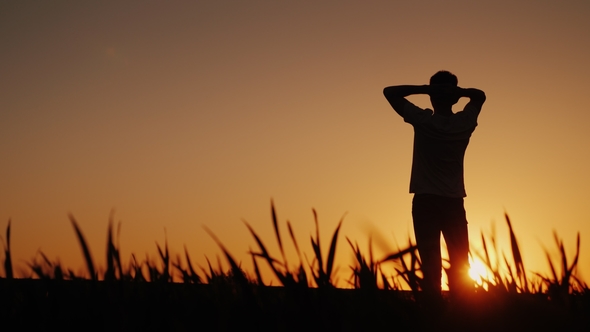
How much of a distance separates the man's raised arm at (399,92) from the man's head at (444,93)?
0.09 metres

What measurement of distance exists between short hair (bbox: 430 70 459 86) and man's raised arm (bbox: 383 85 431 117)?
8 cm

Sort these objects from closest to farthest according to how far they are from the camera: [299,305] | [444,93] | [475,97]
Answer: [299,305] → [444,93] → [475,97]

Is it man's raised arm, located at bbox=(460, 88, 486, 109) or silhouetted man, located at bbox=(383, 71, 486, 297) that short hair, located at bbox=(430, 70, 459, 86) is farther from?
man's raised arm, located at bbox=(460, 88, 486, 109)

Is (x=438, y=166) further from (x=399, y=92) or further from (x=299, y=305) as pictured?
(x=299, y=305)

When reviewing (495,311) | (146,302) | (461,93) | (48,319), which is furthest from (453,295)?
(461,93)

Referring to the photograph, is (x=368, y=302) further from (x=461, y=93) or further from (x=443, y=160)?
(x=461, y=93)

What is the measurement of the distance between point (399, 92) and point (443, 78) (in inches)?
14.3

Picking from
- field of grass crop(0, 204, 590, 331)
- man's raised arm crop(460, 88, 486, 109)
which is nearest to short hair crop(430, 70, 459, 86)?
man's raised arm crop(460, 88, 486, 109)

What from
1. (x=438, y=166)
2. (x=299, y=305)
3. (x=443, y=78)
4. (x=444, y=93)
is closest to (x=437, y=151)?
(x=438, y=166)

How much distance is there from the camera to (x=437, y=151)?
4.97m

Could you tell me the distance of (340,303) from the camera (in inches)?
68.7

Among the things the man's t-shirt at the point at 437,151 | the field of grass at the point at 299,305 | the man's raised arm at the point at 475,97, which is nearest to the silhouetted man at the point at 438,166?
the man's t-shirt at the point at 437,151

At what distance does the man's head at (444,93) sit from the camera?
203 inches

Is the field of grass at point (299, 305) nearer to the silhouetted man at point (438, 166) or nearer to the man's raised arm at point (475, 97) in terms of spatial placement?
the silhouetted man at point (438, 166)
